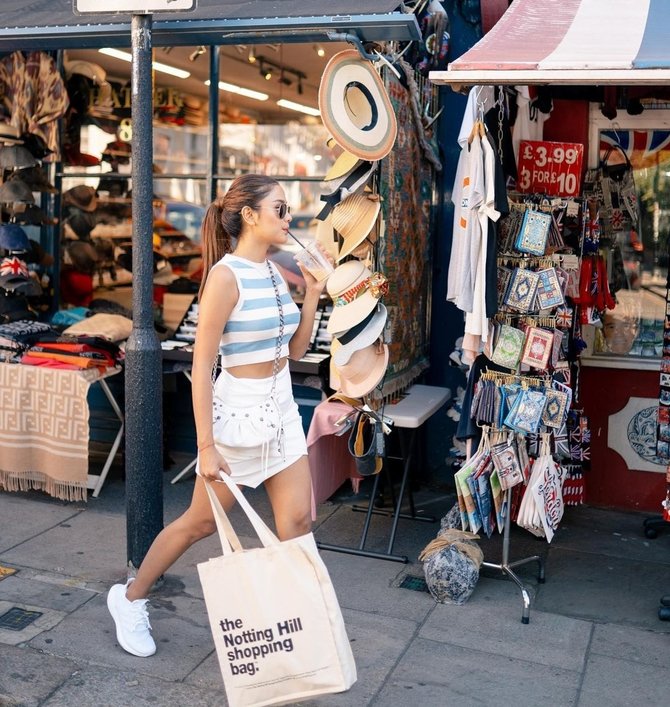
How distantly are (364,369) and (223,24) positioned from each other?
1.85 meters

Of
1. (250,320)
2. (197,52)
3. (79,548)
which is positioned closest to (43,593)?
(79,548)

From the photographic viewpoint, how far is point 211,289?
12.3ft

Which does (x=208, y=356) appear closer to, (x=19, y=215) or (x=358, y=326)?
(x=358, y=326)

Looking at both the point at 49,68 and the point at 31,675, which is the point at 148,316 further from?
the point at 49,68

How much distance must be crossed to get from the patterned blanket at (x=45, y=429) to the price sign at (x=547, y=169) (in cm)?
280

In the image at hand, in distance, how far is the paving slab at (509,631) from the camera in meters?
4.31

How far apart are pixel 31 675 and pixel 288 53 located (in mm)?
4549

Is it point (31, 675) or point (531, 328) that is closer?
point (31, 675)

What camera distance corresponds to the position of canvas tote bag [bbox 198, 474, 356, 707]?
3.40 metres

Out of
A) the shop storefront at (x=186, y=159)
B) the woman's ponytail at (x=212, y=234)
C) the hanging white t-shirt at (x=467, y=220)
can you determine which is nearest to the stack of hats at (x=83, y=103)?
the shop storefront at (x=186, y=159)

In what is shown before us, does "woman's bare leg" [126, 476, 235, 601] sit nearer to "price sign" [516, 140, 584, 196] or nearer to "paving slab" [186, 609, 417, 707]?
"paving slab" [186, 609, 417, 707]

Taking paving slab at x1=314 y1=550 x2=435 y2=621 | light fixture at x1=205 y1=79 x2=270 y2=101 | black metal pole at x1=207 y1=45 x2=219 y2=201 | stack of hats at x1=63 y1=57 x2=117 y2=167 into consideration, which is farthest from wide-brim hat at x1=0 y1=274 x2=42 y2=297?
paving slab at x1=314 y1=550 x2=435 y2=621

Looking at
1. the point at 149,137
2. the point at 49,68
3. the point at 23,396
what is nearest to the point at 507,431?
the point at 149,137

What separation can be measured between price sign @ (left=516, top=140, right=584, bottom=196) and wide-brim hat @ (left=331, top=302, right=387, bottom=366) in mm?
1241
